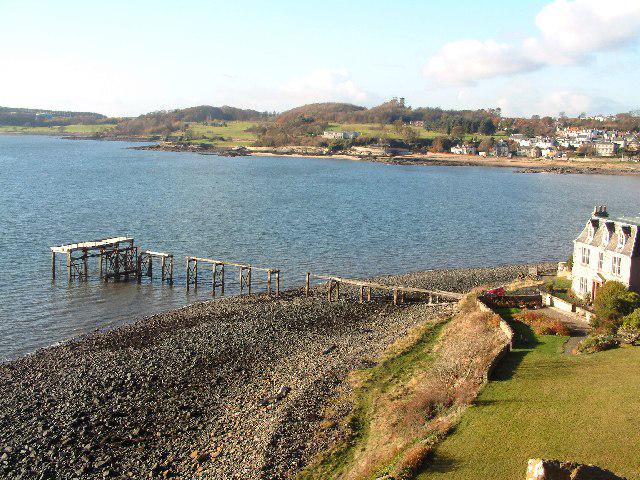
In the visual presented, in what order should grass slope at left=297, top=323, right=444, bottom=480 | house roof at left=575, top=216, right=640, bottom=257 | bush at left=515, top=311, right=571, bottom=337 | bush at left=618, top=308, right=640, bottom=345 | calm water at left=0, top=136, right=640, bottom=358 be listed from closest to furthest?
grass slope at left=297, top=323, right=444, bottom=480 < bush at left=618, top=308, right=640, bottom=345 < bush at left=515, top=311, right=571, bottom=337 < house roof at left=575, top=216, right=640, bottom=257 < calm water at left=0, top=136, right=640, bottom=358

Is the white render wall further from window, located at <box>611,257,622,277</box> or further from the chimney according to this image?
the chimney

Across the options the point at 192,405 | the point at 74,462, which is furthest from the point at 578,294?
the point at 74,462

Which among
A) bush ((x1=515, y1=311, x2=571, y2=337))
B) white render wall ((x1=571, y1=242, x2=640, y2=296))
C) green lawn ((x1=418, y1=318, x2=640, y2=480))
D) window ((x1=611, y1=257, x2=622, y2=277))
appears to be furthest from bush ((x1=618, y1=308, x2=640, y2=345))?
window ((x1=611, y1=257, x2=622, y2=277))

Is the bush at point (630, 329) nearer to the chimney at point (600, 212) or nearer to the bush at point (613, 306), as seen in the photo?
the bush at point (613, 306)

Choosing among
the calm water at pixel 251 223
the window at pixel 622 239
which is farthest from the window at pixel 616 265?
the calm water at pixel 251 223

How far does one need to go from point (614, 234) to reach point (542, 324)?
883 centimetres

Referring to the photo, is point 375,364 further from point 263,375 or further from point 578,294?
point 578,294

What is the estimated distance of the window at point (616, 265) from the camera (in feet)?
110

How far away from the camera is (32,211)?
7475 cm

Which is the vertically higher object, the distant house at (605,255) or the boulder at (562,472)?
the distant house at (605,255)

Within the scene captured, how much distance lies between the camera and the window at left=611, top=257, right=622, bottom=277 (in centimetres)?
3356

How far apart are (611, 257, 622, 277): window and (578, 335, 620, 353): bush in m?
9.08

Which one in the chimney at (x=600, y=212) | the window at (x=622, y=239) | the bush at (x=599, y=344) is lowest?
the bush at (x=599, y=344)

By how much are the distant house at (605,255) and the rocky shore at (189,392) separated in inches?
318
